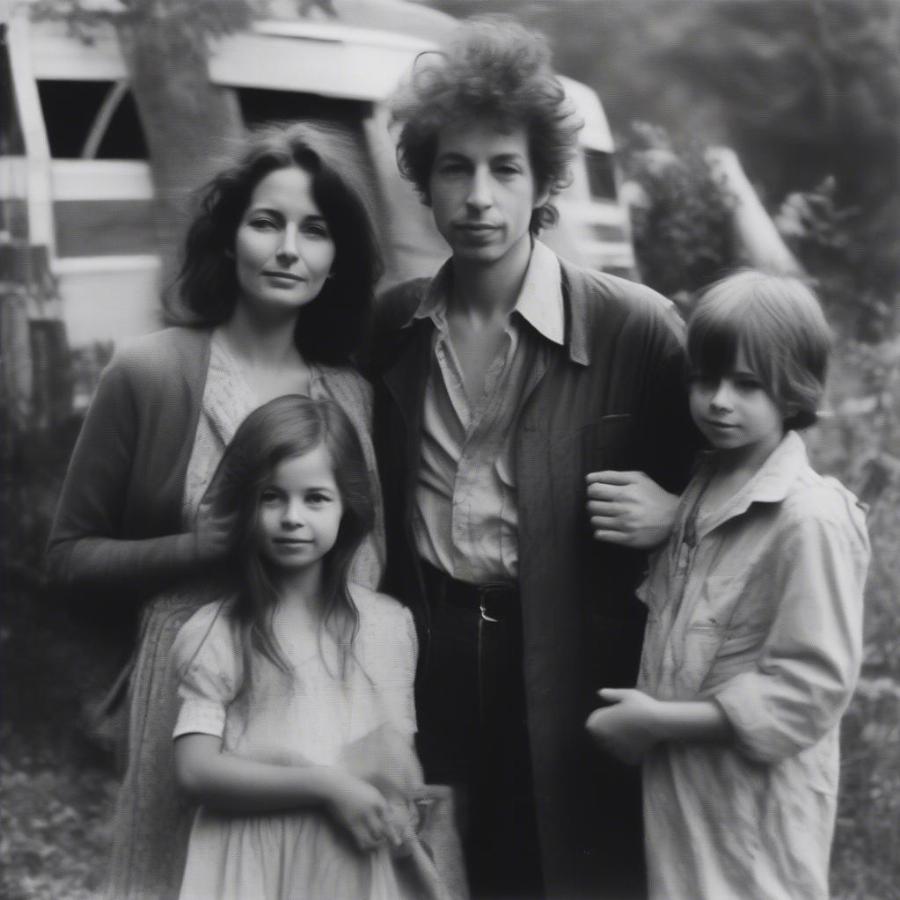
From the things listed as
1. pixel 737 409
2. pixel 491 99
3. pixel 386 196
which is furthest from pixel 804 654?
pixel 386 196

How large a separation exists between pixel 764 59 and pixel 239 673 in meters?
1.99

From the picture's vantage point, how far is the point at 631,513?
2322 millimetres

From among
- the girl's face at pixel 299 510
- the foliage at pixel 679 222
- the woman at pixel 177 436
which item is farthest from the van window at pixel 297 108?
the girl's face at pixel 299 510

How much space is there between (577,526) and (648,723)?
16.5 inches

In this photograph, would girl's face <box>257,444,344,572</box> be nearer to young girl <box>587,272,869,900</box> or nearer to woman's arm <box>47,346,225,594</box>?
woman's arm <box>47,346,225,594</box>

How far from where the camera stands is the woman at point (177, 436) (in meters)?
2.33

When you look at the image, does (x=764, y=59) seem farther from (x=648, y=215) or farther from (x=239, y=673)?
(x=239, y=673)

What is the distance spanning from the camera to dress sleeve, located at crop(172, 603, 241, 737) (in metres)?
2.15

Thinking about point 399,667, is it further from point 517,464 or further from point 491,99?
point 491,99

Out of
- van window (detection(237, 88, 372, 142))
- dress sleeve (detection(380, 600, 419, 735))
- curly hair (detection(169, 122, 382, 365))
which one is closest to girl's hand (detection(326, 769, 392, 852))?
dress sleeve (detection(380, 600, 419, 735))

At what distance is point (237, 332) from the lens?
95.6 inches

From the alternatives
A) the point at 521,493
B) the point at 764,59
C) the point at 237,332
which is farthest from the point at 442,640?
the point at 764,59

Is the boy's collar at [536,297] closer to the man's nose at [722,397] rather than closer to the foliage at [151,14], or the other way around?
the man's nose at [722,397]

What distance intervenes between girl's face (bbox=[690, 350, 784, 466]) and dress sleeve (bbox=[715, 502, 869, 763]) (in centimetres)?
17
